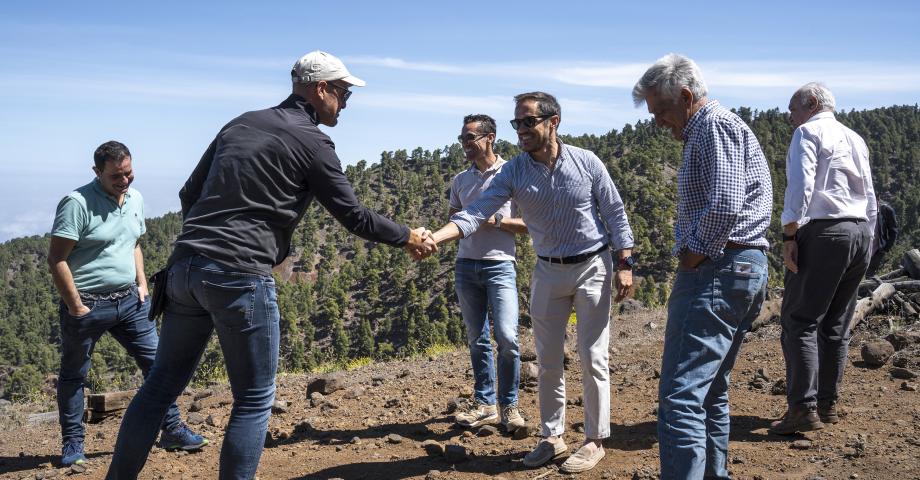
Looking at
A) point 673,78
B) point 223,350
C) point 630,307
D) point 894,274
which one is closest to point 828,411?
point 673,78

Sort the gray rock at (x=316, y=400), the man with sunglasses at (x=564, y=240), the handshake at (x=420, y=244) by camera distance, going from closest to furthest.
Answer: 1. the handshake at (x=420, y=244)
2. the man with sunglasses at (x=564, y=240)
3. the gray rock at (x=316, y=400)

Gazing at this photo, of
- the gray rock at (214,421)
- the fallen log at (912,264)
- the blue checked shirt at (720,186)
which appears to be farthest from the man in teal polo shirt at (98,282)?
the fallen log at (912,264)

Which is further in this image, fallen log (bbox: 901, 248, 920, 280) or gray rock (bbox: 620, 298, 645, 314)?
gray rock (bbox: 620, 298, 645, 314)

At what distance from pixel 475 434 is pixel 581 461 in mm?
1086

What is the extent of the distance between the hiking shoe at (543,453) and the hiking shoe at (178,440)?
6.75 ft

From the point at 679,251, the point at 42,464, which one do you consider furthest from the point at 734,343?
the point at 42,464

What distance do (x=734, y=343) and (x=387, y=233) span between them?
5.03ft

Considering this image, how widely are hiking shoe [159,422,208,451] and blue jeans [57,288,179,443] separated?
0.05 m

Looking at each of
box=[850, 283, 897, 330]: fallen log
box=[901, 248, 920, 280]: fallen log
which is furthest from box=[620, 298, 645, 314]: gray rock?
box=[850, 283, 897, 330]: fallen log

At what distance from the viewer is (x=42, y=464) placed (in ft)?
16.0

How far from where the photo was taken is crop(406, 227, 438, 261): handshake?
387cm

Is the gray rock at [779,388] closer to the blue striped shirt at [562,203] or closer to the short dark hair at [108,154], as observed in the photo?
the blue striped shirt at [562,203]

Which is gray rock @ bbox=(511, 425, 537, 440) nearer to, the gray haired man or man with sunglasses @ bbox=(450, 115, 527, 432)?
man with sunglasses @ bbox=(450, 115, 527, 432)

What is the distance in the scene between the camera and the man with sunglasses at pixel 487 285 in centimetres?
485
